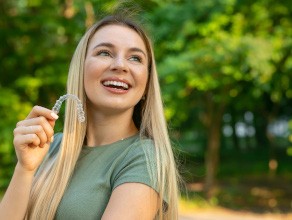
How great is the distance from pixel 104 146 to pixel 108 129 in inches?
2.5

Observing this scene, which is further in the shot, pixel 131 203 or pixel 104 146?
pixel 104 146

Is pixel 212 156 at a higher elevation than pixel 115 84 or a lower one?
higher

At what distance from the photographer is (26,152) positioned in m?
1.33

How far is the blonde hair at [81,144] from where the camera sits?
54.1 inches

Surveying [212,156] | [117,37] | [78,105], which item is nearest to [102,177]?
[78,105]

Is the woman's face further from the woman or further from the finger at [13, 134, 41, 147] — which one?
the finger at [13, 134, 41, 147]

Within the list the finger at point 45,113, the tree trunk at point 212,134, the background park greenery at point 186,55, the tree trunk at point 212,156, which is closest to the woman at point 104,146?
the finger at point 45,113

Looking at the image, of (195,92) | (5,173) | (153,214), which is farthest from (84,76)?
(195,92)

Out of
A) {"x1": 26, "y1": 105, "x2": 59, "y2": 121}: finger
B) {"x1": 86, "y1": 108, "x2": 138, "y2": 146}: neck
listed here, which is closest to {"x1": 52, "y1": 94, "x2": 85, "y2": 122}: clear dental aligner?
{"x1": 26, "y1": 105, "x2": 59, "y2": 121}: finger

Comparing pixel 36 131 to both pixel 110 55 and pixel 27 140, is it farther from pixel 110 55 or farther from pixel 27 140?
pixel 110 55

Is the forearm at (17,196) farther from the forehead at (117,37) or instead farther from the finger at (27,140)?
the forehead at (117,37)

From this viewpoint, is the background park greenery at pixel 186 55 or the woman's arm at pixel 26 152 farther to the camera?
the background park greenery at pixel 186 55

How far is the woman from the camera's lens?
1.31 meters

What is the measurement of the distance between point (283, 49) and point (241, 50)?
107 cm
